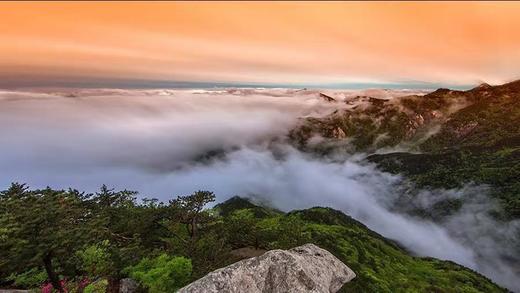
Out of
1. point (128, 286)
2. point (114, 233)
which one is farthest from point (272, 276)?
point (114, 233)

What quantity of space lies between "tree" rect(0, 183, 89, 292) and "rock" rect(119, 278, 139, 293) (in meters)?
7.71

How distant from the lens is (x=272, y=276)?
44.9 metres

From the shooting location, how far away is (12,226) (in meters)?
56.1

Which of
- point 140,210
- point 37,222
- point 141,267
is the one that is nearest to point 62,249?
point 37,222

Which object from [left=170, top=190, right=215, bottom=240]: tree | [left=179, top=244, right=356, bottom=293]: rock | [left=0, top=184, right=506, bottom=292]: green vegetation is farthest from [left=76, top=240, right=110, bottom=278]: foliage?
[left=179, top=244, right=356, bottom=293]: rock

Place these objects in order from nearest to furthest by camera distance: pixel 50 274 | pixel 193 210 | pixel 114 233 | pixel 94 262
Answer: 1. pixel 94 262
2. pixel 50 274
3. pixel 193 210
4. pixel 114 233

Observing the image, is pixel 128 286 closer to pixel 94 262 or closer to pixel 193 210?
pixel 94 262

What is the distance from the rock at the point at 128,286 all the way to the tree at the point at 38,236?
771cm

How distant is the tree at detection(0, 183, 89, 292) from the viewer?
53.7 meters

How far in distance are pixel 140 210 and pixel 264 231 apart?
24678mm

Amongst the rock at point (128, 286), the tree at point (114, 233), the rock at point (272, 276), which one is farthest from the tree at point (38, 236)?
the rock at point (272, 276)

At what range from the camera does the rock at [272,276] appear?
4134cm

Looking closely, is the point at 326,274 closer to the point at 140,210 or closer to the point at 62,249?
the point at 62,249

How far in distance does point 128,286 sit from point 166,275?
11860 millimetres
